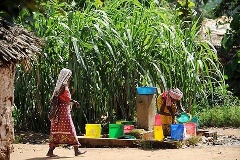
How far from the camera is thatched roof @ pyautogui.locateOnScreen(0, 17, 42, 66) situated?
6139 mm

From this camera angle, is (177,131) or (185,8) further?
(185,8)

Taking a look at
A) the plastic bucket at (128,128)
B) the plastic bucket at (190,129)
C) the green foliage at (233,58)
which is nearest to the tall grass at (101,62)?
the plastic bucket at (128,128)

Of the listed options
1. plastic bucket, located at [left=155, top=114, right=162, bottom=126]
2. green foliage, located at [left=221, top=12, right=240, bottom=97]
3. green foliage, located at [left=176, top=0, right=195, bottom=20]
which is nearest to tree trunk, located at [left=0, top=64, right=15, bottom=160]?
plastic bucket, located at [left=155, top=114, right=162, bottom=126]

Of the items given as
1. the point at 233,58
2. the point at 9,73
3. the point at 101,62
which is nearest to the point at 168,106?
the point at 101,62

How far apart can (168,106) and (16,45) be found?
2587 mm

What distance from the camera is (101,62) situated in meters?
9.38

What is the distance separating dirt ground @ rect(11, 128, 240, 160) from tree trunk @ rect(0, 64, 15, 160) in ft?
1.72

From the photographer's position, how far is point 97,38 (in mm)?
9422

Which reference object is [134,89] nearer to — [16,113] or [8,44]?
[16,113]

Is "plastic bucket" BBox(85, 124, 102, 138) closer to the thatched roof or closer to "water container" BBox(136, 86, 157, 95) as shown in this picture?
"water container" BBox(136, 86, 157, 95)

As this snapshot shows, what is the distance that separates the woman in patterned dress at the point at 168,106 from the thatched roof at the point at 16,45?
198 centimetres

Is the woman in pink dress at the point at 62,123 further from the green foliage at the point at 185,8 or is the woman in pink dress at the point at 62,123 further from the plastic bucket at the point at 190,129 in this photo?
the green foliage at the point at 185,8

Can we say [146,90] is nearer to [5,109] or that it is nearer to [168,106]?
[168,106]

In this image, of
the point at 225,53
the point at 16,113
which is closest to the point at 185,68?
the point at 16,113
